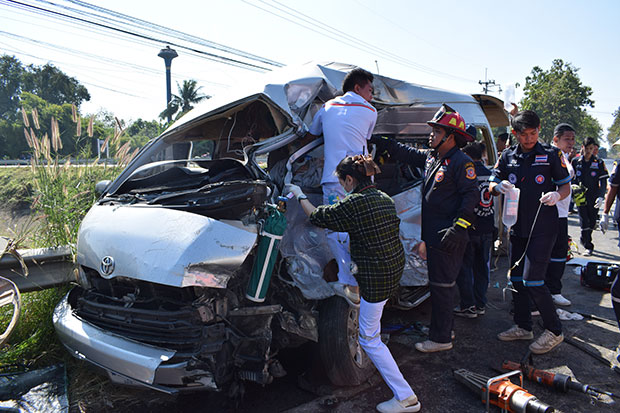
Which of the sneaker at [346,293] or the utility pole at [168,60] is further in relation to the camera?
the utility pole at [168,60]

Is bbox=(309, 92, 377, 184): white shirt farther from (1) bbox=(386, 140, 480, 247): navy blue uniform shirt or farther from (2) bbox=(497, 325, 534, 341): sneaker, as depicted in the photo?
(2) bbox=(497, 325, 534, 341): sneaker

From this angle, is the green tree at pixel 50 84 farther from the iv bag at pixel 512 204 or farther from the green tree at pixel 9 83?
the iv bag at pixel 512 204

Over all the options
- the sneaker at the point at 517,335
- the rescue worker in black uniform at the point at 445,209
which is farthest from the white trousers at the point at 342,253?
the sneaker at the point at 517,335

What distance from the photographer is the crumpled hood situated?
7.82ft

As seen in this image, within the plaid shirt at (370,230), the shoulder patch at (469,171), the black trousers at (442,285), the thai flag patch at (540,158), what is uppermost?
the thai flag patch at (540,158)

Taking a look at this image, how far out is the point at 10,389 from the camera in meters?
3.00

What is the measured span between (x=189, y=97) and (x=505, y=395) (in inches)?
1795

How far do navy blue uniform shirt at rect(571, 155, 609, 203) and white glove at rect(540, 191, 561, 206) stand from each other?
4997 mm

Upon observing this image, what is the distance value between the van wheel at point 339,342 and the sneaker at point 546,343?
1.67 meters

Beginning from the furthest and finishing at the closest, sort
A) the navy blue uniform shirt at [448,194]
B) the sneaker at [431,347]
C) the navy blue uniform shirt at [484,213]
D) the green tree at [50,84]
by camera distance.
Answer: the green tree at [50,84] → the navy blue uniform shirt at [484,213] → the sneaker at [431,347] → the navy blue uniform shirt at [448,194]

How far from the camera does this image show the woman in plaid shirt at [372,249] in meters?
2.69

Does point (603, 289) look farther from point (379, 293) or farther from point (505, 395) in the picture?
point (379, 293)

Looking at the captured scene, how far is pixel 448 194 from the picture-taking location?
3.45 metres

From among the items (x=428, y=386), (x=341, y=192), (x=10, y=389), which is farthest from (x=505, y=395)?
(x=10, y=389)
